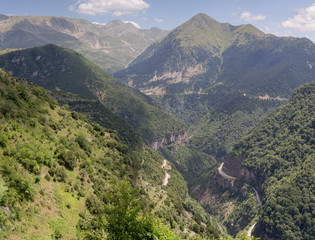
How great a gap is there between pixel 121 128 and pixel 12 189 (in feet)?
374

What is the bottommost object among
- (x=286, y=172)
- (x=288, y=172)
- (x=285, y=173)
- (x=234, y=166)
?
(x=234, y=166)

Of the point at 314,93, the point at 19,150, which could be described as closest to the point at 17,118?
the point at 19,150

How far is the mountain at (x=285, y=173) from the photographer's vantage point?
125m

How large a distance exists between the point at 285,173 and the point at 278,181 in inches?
321

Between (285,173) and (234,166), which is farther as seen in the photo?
(234,166)

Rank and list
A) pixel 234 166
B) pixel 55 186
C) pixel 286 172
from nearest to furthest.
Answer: pixel 55 186
pixel 286 172
pixel 234 166

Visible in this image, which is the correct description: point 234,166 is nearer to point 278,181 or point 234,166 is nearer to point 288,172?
point 278,181

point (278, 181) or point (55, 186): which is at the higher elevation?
point (55, 186)

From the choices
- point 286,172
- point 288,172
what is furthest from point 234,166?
point 288,172

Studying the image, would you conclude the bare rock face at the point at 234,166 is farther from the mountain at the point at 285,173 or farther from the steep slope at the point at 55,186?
the steep slope at the point at 55,186

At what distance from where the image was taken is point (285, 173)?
507 feet

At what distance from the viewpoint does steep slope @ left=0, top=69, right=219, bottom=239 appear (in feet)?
91.6

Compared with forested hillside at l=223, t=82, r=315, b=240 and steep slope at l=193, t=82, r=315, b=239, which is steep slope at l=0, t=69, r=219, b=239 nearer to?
forested hillside at l=223, t=82, r=315, b=240

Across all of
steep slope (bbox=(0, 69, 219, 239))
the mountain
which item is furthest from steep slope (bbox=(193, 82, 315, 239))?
steep slope (bbox=(0, 69, 219, 239))
